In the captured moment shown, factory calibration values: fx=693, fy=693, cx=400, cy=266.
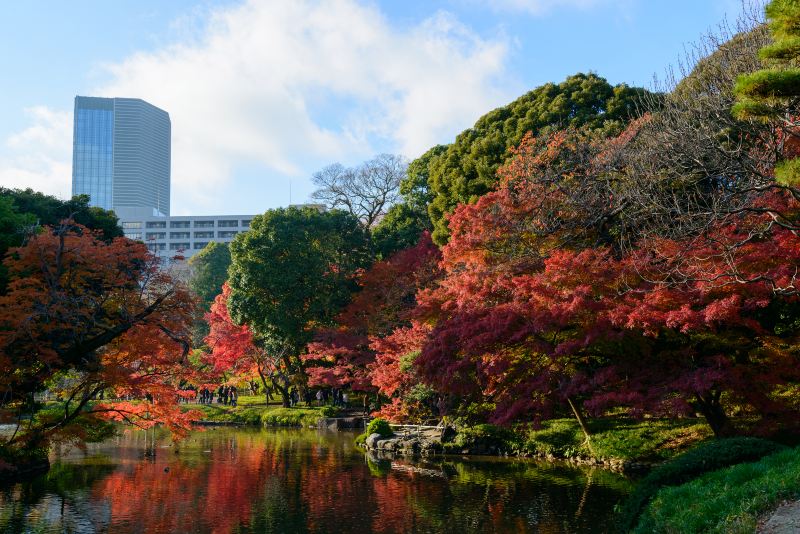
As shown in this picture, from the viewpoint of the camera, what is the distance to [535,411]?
18.4 meters

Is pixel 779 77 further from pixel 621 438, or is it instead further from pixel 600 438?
pixel 600 438

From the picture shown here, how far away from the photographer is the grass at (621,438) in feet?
62.1

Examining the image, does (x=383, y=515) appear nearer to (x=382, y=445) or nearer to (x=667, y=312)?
(x=667, y=312)

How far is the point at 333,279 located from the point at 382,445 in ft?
44.8

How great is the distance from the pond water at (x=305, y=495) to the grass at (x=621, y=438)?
1.15m

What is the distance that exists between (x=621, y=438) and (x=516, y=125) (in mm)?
13978

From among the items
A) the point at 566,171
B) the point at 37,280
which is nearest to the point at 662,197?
the point at 566,171

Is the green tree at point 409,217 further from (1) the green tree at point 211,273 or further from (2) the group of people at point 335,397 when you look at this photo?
(1) the green tree at point 211,273

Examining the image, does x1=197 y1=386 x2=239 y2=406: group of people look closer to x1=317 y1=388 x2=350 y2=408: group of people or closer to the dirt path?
x1=317 y1=388 x2=350 y2=408: group of people

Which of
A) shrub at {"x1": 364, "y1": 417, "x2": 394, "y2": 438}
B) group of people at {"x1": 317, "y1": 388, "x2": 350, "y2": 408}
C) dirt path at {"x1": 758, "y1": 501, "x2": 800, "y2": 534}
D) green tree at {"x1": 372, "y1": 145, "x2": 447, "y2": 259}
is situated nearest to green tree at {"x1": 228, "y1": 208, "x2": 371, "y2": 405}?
green tree at {"x1": 372, "y1": 145, "x2": 447, "y2": 259}

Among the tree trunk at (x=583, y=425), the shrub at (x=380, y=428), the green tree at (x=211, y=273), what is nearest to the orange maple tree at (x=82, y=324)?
the shrub at (x=380, y=428)

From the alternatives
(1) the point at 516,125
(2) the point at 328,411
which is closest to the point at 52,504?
(1) the point at 516,125

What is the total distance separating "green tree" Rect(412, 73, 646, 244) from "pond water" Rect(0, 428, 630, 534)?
11.8m

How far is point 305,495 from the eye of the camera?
53.6 ft
